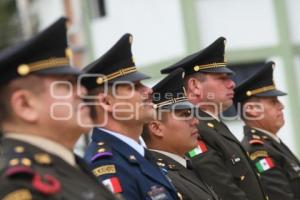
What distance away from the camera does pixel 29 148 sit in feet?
8.88

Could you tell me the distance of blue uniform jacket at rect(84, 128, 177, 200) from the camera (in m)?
3.60

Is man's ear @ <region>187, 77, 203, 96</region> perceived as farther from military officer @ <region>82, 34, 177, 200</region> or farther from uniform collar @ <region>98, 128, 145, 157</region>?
uniform collar @ <region>98, 128, 145, 157</region>

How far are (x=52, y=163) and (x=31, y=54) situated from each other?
0.41 metres

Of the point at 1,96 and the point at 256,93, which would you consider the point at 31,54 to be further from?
the point at 256,93

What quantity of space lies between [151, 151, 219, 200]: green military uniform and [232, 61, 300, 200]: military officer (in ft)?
3.40

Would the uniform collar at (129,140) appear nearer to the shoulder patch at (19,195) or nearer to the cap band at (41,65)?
the cap band at (41,65)

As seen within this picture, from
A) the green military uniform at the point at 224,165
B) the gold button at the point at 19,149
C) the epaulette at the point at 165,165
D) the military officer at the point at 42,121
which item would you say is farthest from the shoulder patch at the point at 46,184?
the green military uniform at the point at 224,165

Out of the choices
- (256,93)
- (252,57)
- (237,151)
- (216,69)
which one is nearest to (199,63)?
(216,69)

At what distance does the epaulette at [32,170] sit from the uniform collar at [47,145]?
4 centimetres

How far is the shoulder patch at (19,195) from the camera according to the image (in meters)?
2.53

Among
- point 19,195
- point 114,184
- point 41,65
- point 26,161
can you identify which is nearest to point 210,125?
point 114,184

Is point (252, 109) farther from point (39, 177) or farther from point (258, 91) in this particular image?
point (39, 177)

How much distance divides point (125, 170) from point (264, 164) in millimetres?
2102

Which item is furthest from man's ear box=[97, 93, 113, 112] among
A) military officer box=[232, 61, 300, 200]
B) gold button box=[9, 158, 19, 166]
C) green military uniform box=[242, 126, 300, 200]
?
green military uniform box=[242, 126, 300, 200]
